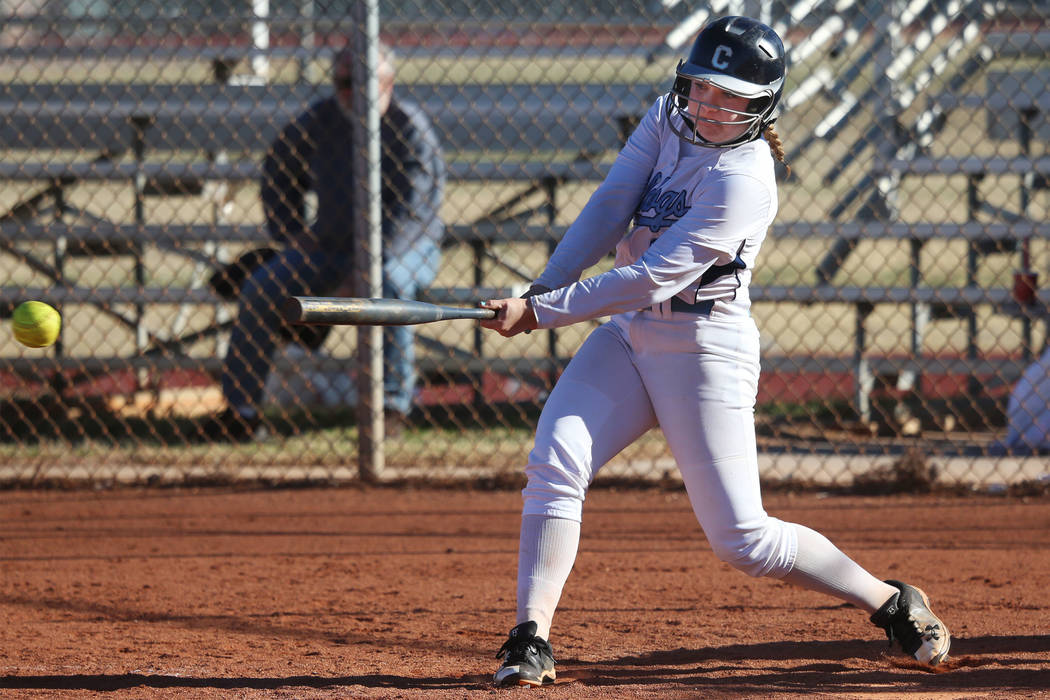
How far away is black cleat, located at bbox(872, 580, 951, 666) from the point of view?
3.21 meters

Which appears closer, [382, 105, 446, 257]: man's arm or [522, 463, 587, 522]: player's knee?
[522, 463, 587, 522]: player's knee

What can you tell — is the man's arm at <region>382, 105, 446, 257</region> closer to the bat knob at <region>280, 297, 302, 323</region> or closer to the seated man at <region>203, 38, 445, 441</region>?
the seated man at <region>203, 38, 445, 441</region>

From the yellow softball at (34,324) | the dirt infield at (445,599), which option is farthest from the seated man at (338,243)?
the yellow softball at (34,324)

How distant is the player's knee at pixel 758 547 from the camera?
3023mm

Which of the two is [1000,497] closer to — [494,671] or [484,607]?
[484,607]

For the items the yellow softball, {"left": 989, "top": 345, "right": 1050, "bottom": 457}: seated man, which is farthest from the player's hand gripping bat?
{"left": 989, "top": 345, "right": 1050, "bottom": 457}: seated man

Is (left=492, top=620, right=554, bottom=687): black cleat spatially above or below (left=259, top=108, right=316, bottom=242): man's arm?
below

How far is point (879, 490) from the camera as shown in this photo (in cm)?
583

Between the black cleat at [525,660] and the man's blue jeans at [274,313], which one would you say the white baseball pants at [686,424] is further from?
the man's blue jeans at [274,313]

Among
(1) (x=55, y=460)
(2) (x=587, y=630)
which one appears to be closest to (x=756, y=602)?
(2) (x=587, y=630)

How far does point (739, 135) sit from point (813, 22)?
6817 millimetres

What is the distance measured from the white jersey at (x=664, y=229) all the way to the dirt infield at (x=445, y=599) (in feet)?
3.12

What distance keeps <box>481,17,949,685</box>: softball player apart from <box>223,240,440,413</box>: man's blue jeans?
11.4 feet

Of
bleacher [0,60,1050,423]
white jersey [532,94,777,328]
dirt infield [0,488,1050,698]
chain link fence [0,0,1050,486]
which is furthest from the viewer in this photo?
bleacher [0,60,1050,423]
